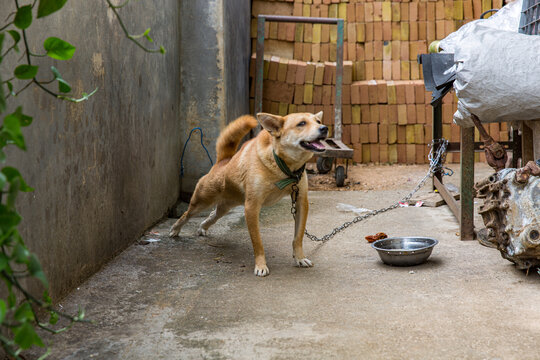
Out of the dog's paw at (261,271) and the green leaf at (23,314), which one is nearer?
the green leaf at (23,314)

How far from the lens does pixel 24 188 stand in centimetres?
149

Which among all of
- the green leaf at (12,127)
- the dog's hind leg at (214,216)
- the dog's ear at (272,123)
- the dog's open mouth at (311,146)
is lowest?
the dog's hind leg at (214,216)

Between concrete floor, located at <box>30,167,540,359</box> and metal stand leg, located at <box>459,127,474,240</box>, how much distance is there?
0.49 feet

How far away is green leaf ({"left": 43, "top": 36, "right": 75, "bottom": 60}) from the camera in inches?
64.3

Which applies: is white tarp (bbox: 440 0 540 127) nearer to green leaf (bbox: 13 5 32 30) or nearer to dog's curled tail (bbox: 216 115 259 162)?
dog's curled tail (bbox: 216 115 259 162)

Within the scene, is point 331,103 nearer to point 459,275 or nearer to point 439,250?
point 439,250

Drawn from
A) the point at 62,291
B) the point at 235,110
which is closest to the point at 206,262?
the point at 62,291

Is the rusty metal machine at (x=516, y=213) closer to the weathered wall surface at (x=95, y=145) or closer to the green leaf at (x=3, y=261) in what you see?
the weathered wall surface at (x=95, y=145)

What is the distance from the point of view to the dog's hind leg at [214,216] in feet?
17.0

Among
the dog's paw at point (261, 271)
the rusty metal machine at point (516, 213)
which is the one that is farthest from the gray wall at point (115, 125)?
the rusty metal machine at point (516, 213)

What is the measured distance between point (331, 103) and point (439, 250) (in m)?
5.72

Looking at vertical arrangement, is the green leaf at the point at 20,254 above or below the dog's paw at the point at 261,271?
above

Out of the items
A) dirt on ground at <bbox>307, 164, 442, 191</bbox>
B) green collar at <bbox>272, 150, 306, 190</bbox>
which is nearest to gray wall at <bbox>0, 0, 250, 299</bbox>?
green collar at <bbox>272, 150, 306, 190</bbox>

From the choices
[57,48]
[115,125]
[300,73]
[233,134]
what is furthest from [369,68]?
[57,48]
